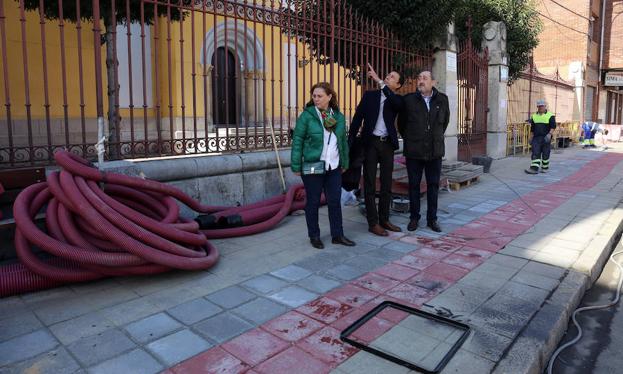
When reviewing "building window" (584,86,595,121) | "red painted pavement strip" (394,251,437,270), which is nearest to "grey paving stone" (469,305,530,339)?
"red painted pavement strip" (394,251,437,270)

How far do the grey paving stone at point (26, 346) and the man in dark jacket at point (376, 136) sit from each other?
3.61m

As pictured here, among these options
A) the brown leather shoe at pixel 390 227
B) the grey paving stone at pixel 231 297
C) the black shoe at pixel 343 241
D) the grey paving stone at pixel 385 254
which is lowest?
the grey paving stone at pixel 231 297

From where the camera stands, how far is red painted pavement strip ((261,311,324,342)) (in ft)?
10.6

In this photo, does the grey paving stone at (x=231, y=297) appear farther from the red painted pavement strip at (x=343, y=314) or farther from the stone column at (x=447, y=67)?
the stone column at (x=447, y=67)

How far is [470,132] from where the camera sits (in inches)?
533

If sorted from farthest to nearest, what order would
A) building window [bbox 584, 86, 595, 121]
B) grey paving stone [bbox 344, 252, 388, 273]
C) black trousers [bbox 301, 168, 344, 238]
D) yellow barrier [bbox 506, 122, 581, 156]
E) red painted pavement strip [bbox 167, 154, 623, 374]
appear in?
building window [bbox 584, 86, 595, 121] → yellow barrier [bbox 506, 122, 581, 156] → black trousers [bbox 301, 168, 344, 238] → grey paving stone [bbox 344, 252, 388, 273] → red painted pavement strip [bbox 167, 154, 623, 374]

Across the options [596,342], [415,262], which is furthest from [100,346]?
[596,342]

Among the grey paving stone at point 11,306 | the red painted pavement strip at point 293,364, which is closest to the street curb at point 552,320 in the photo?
the red painted pavement strip at point 293,364

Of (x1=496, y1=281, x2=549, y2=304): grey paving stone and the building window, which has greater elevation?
the building window

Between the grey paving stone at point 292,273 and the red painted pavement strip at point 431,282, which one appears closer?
the red painted pavement strip at point 431,282

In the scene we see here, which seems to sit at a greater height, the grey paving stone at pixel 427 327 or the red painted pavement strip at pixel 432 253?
the red painted pavement strip at pixel 432 253

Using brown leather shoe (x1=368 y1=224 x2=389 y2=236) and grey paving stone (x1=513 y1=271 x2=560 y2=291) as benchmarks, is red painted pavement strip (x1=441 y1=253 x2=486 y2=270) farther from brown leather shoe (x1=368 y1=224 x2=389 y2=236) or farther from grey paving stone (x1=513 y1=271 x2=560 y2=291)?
brown leather shoe (x1=368 y1=224 x2=389 y2=236)

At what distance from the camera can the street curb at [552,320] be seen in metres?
3.00

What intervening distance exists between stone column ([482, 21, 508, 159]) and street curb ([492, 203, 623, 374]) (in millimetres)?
9435
